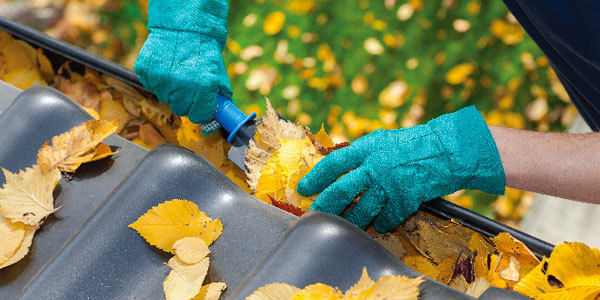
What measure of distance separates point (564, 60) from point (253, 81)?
148 centimetres

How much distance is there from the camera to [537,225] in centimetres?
234

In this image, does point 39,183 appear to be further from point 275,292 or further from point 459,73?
point 459,73

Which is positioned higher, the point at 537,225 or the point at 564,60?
the point at 564,60

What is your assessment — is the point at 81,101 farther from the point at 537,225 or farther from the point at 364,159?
the point at 537,225

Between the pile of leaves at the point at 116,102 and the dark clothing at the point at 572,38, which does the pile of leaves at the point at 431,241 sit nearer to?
the pile of leaves at the point at 116,102

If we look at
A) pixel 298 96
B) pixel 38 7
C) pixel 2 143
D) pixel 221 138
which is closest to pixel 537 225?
pixel 298 96

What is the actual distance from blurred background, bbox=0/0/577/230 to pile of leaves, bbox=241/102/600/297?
121 centimetres

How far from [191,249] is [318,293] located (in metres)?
0.28

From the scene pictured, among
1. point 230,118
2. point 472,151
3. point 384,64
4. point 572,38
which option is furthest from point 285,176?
point 384,64

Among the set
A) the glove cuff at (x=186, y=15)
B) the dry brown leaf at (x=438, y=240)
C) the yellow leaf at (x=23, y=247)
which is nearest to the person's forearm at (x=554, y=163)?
the dry brown leaf at (x=438, y=240)

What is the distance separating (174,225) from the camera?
0.92 m

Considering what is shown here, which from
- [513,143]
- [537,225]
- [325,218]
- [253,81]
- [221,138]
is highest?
[513,143]

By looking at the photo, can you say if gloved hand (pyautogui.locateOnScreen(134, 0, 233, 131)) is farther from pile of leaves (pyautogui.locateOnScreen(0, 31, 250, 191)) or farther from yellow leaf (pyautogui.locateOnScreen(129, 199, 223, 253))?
yellow leaf (pyautogui.locateOnScreen(129, 199, 223, 253))

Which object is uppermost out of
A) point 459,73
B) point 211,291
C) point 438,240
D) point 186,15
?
point 186,15
